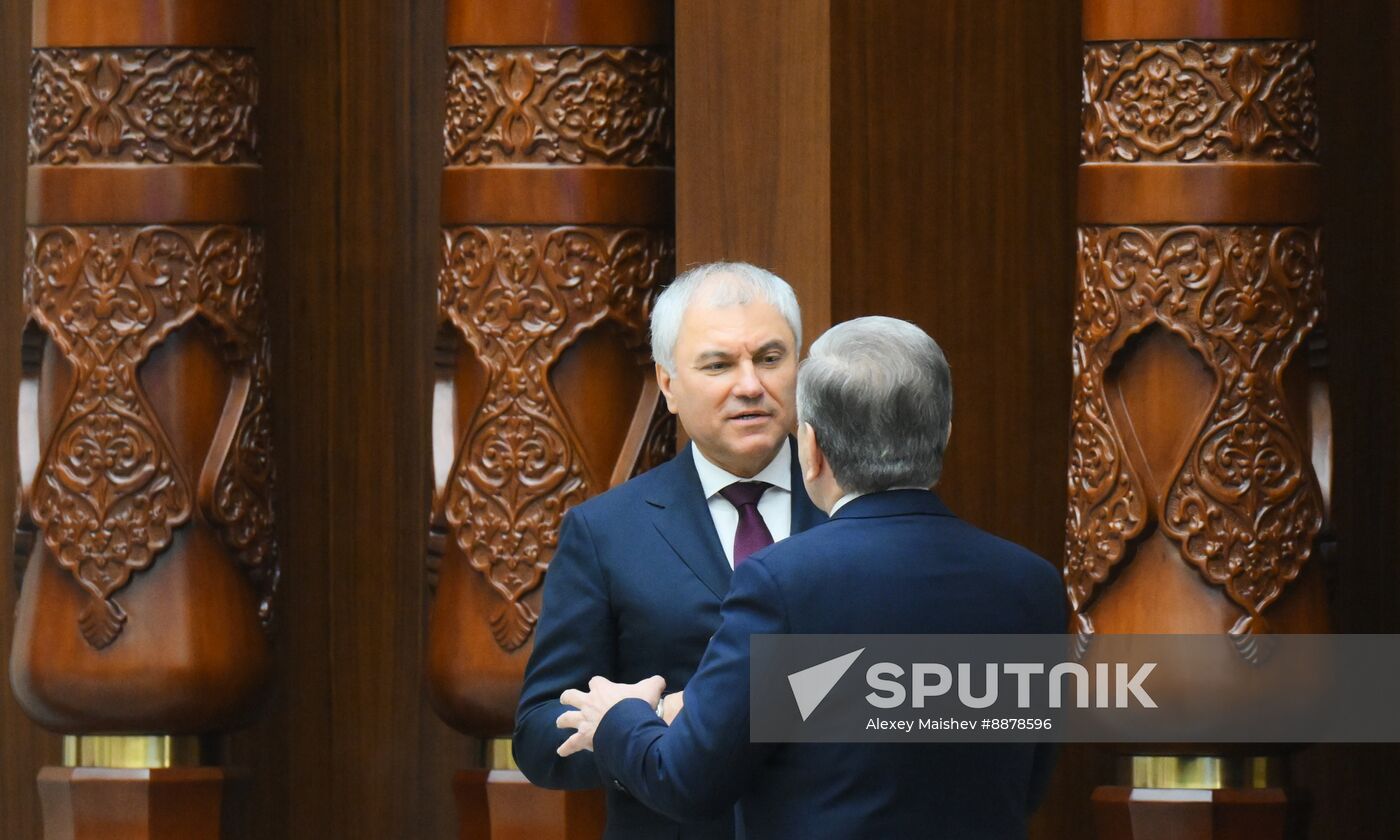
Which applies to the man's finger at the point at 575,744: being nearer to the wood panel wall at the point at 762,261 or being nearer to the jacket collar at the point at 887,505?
the jacket collar at the point at 887,505

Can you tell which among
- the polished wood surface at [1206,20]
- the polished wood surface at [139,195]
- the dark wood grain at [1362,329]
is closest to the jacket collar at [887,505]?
the polished wood surface at [1206,20]

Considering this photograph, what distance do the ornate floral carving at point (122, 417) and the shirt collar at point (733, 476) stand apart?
5.62ft

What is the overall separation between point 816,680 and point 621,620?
540 millimetres

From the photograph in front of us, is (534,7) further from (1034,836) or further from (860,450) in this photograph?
(860,450)

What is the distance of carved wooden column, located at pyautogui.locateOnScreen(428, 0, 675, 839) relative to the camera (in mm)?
4004

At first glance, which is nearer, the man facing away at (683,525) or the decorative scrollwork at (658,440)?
the man facing away at (683,525)

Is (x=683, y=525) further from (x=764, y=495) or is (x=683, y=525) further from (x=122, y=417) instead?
(x=122, y=417)

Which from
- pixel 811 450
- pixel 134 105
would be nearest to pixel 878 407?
pixel 811 450

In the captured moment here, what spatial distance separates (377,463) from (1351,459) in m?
2.06

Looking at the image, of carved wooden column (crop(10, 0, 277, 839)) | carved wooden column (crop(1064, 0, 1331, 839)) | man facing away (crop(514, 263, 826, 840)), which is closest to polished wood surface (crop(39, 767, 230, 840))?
carved wooden column (crop(10, 0, 277, 839))

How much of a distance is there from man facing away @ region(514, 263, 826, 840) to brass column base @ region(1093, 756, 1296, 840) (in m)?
1.23

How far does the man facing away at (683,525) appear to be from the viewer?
8.38 feet

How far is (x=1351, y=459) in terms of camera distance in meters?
4.14

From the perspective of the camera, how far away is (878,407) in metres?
2.10
